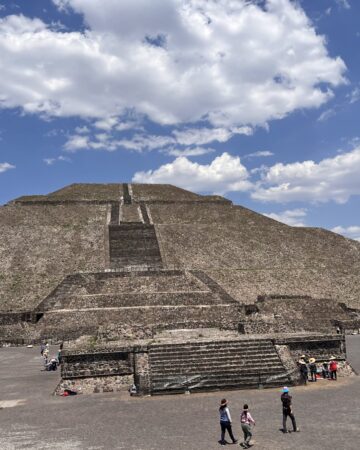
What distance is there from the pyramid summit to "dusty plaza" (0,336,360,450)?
1.56 m

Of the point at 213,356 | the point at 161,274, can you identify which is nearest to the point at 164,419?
the point at 213,356

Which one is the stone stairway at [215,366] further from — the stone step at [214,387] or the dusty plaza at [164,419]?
the dusty plaza at [164,419]

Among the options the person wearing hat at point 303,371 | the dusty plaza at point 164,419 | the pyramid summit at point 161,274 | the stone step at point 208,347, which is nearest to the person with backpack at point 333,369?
the dusty plaza at point 164,419

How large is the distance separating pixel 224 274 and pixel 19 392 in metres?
23.8

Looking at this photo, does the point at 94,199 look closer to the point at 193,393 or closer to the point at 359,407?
the point at 193,393

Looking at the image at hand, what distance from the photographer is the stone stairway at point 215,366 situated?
15.5m

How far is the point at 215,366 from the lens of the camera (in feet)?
53.5

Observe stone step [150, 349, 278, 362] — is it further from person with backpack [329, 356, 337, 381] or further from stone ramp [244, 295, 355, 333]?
stone ramp [244, 295, 355, 333]

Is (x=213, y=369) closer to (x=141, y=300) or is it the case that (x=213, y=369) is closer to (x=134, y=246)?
(x=141, y=300)

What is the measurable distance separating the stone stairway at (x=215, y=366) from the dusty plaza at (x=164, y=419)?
51 centimetres

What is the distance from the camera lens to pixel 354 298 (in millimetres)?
37062

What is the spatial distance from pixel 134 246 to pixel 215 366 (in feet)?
89.7

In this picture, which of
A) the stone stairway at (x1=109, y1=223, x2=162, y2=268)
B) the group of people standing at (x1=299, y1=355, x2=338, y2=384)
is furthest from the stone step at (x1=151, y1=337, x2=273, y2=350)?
the stone stairway at (x1=109, y1=223, x2=162, y2=268)

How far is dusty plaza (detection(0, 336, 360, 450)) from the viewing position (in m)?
10.3
